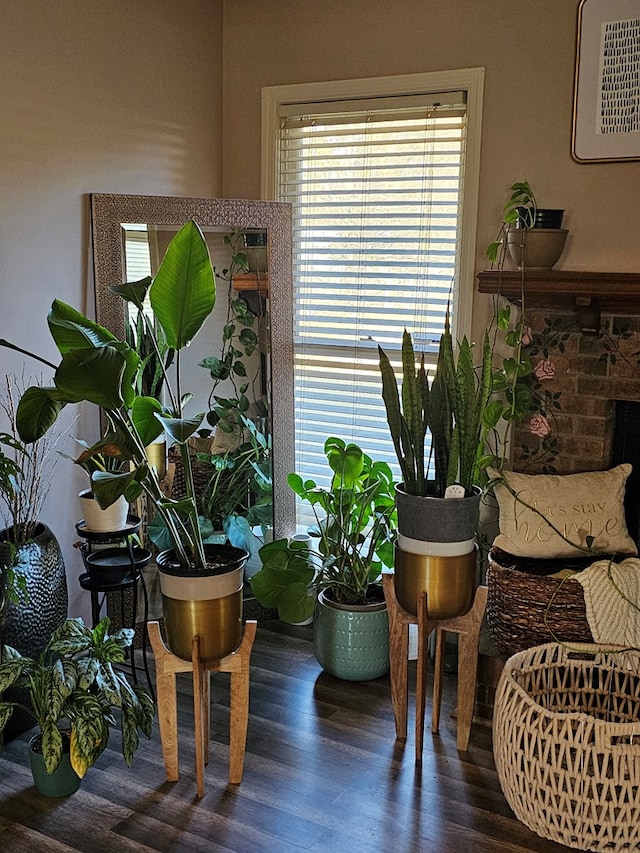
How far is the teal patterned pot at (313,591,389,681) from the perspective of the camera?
329 cm

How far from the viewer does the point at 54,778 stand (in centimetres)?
259

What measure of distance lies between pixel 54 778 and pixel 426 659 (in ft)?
3.76

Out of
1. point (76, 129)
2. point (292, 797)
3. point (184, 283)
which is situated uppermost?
point (76, 129)

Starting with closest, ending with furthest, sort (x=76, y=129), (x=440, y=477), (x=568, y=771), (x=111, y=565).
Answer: (x=568, y=771), (x=440, y=477), (x=111, y=565), (x=76, y=129)

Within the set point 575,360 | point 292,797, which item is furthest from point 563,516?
point 292,797

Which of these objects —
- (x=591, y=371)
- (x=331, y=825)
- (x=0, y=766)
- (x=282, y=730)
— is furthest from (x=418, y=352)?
(x=0, y=766)

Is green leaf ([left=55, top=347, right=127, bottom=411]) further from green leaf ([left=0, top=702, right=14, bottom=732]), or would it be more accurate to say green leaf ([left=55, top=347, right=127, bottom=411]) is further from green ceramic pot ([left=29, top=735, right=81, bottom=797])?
green ceramic pot ([left=29, top=735, right=81, bottom=797])

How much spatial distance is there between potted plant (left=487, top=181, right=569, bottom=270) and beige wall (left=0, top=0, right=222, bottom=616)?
4.66 feet

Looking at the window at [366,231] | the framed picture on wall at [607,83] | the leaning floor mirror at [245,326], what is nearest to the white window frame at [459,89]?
the window at [366,231]

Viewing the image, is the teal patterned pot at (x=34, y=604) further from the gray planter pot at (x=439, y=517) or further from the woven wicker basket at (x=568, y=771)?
the woven wicker basket at (x=568, y=771)

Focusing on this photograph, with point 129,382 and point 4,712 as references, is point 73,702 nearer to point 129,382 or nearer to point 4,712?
point 4,712

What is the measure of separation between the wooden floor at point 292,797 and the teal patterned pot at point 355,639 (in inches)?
6.8

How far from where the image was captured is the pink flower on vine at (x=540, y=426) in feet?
10.7

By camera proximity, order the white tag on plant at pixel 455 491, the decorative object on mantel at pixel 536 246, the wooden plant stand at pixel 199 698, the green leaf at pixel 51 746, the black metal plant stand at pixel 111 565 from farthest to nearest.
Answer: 1. the decorative object on mantel at pixel 536 246
2. the black metal plant stand at pixel 111 565
3. the white tag on plant at pixel 455 491
4. the wooden plant stand at pixel 199 698
5. the green leaf at pixel 51 746
